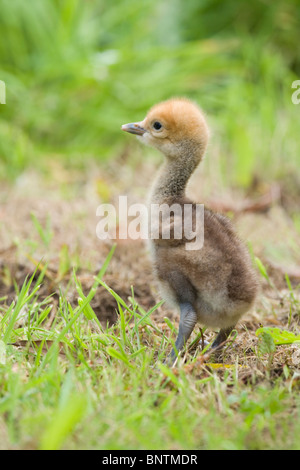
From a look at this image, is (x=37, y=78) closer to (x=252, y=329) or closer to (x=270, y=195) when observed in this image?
(x=270, y=195)

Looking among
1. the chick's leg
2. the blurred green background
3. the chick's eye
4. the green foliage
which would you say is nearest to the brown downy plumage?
the chick's leg

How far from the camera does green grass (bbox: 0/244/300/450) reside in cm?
228

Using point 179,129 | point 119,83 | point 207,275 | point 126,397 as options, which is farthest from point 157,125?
point 119,83

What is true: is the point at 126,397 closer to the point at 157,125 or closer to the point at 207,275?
the point at 207,275

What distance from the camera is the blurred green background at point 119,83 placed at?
6316mm

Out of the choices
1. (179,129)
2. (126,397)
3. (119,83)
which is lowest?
(126,397)

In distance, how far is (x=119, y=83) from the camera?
6.90m

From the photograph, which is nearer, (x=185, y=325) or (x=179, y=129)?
(x=185, y=325)

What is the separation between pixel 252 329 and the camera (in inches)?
140

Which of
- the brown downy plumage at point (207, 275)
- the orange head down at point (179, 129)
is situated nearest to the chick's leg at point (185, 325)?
the brown downy plumage at point (207, 275)

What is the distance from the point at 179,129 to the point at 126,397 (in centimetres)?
144
